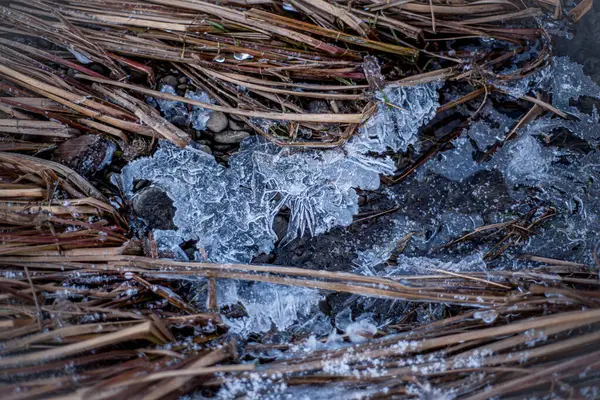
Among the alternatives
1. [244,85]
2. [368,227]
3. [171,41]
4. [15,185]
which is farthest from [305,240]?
[15,185]

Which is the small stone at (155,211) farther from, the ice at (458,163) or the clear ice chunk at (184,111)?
the ice at (458,163)

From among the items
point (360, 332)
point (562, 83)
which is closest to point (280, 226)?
point (360, 332)

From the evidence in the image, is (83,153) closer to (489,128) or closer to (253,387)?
(253,387)

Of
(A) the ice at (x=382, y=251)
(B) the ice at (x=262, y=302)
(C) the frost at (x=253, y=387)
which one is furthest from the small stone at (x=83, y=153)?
(A) the ice at (x=382, y=251)

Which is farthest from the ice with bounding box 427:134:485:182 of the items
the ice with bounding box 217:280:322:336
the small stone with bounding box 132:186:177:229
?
the small stone with bounding box 132:186:177:229

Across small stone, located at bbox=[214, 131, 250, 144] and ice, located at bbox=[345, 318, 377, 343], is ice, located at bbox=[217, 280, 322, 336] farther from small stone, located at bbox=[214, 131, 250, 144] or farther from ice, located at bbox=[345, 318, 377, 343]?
small stone, located at bbox=[214, 131, 250, 144]

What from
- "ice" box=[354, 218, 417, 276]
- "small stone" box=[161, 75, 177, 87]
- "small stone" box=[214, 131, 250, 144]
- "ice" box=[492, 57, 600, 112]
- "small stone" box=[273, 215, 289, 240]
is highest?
"small stone" box=[161, 75, 177, 87]
